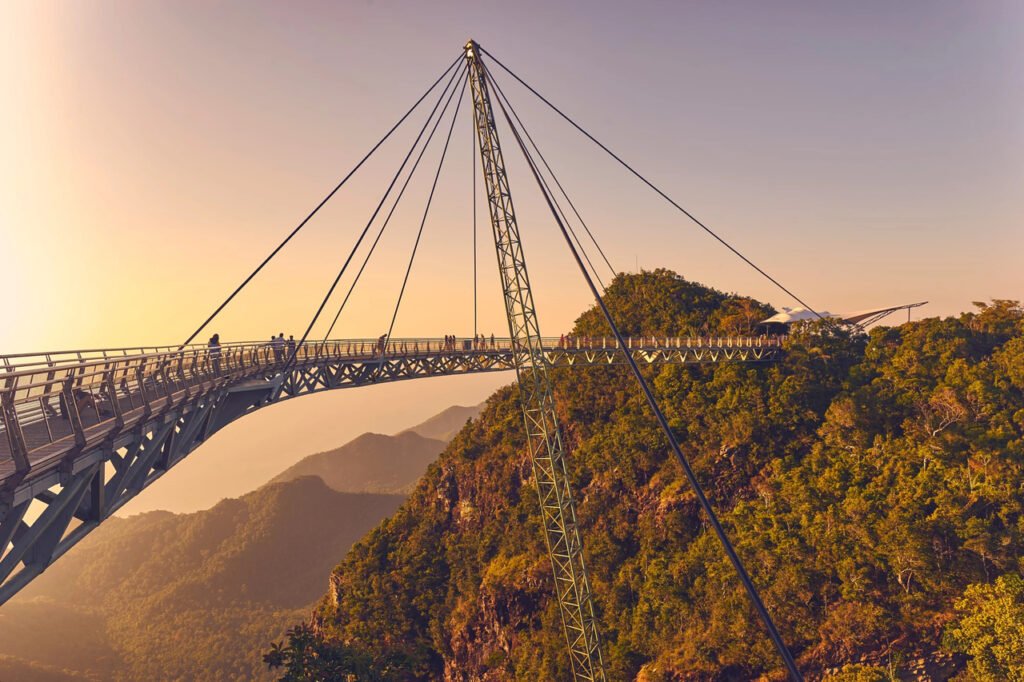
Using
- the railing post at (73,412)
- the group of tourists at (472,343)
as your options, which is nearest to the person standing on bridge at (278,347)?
the group of tourists at (472,343)

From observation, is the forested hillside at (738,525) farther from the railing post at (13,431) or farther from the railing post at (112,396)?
the railing post at (13,431)

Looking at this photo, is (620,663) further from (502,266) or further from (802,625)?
(502,266)

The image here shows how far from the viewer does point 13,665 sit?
141875 mm

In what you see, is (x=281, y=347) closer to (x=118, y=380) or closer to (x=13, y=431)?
(x=118, y=380)

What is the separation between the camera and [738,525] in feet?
149

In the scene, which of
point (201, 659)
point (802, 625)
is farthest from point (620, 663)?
point (201, 659)

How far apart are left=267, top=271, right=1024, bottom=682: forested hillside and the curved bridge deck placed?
14.1 meters

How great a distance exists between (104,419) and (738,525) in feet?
151

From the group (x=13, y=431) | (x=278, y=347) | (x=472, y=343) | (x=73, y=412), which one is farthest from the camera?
(x=472, y=343)

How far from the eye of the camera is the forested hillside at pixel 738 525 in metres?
35.3

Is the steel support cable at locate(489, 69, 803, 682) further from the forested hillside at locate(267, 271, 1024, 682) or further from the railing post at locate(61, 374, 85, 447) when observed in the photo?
the forested hillside at locate(267, 271, 1024, 682)

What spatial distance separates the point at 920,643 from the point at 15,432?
46994 mm

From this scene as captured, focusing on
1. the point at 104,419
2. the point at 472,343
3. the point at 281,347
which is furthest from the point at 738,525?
the point at 104,419

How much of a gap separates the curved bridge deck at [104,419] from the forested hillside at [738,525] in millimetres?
14120
